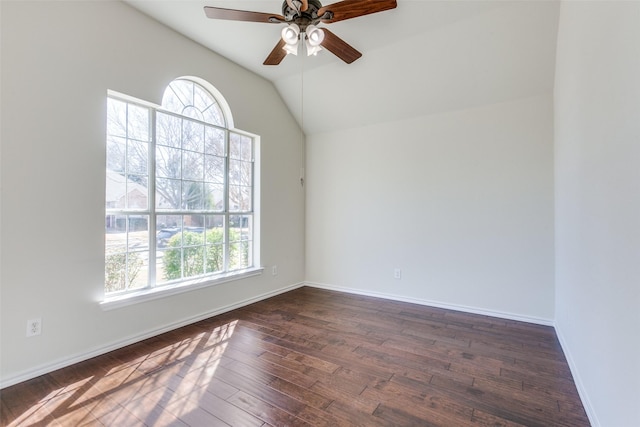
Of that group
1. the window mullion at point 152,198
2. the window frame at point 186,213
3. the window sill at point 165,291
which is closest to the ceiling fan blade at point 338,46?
Answer: the window frame at point 186,213

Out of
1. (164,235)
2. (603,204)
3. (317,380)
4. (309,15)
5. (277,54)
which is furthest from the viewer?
(164,235)

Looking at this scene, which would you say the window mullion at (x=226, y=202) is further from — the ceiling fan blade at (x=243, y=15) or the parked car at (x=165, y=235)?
the ceiling fan blade at (x=243, y=15)

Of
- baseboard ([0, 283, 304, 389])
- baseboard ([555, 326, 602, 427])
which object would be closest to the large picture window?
baseboard ([0, 283, 304, 389])

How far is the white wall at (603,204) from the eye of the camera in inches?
46.0

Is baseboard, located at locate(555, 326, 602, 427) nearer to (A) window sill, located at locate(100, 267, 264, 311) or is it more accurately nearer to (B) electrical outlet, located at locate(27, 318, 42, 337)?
(A) window sill, located at locate(100, 267, 264, 311)

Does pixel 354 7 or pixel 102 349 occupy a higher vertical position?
pixel 354 7

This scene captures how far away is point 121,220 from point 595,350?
3.59 meters

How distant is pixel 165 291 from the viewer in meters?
2.87

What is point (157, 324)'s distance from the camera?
9.29ft

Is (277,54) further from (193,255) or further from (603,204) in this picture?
(603,204)

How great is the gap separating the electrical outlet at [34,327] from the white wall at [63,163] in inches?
1.3

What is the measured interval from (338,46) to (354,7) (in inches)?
18.1

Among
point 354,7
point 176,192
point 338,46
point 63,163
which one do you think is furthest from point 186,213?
point 354,7

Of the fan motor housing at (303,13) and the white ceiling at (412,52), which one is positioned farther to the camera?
the white ceiling at (412,52)
